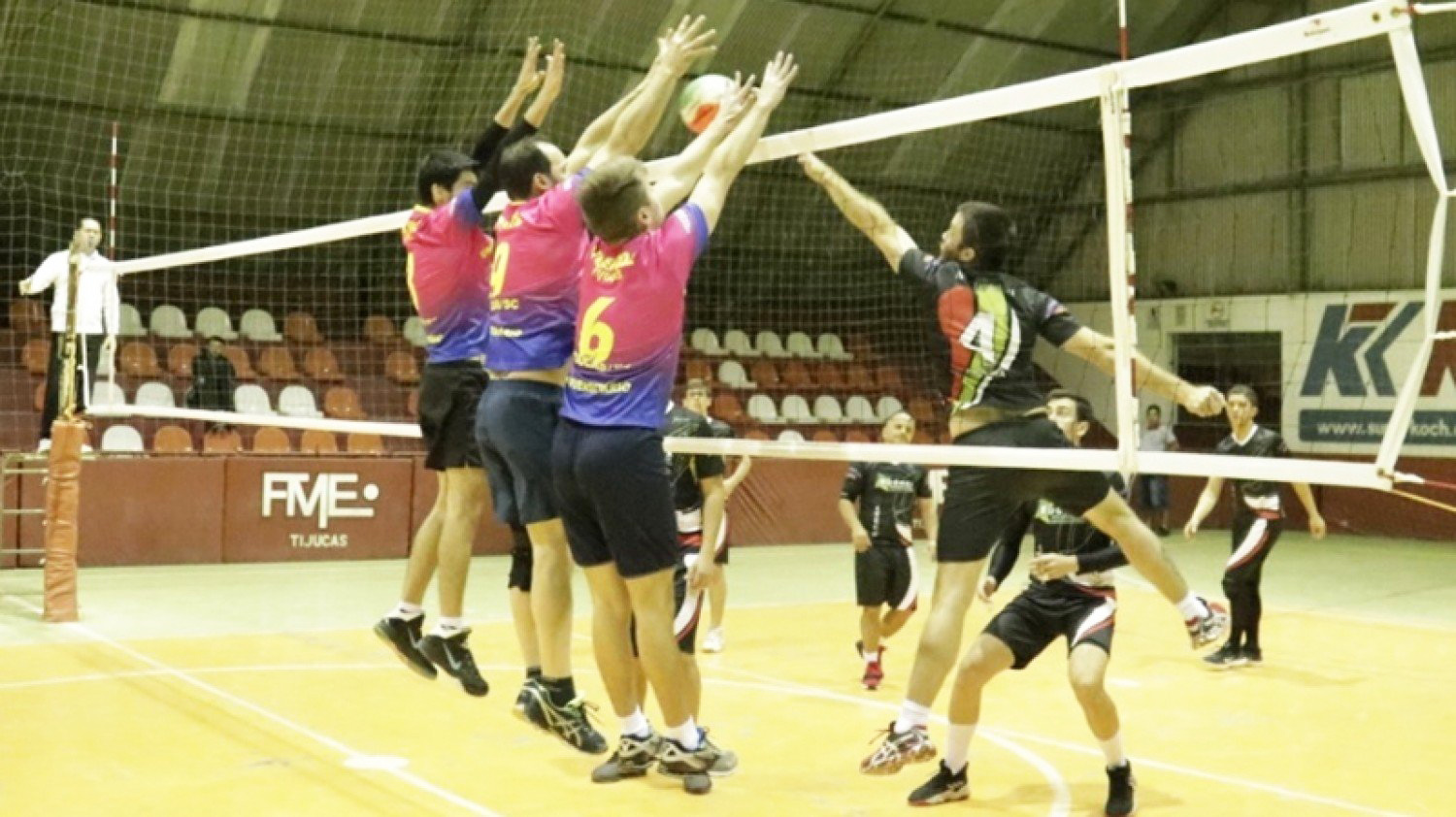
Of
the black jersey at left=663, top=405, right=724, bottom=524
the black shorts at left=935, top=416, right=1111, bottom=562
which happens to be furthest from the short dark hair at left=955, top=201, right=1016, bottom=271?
the black jersey at left=663, top=405, right=724, bottom=524

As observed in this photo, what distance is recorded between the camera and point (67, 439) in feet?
34.5

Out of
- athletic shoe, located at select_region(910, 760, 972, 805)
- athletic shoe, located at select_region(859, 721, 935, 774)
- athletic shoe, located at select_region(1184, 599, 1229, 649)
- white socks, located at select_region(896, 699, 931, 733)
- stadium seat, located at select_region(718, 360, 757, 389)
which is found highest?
stadium seat, located at select_region(718, 360, 757, 389)

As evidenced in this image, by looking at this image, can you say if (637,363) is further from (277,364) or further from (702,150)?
(277,364)

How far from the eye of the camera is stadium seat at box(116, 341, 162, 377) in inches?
631

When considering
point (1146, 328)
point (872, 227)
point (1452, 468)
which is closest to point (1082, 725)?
point (872, 227)

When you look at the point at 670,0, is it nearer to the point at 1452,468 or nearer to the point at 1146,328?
the point at 1146,328

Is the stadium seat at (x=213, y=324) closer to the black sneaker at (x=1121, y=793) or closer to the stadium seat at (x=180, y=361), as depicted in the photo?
the stadium seat at (x=180, y=361)

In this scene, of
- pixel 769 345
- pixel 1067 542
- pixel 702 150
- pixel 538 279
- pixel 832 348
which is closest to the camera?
pixel 702 150

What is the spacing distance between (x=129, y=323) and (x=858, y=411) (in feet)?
27.7

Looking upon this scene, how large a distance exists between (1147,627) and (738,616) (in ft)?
9.84

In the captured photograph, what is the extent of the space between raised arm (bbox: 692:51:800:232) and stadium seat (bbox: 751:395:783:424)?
521 inches

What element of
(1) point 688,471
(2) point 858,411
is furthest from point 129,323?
(1) point 688,471

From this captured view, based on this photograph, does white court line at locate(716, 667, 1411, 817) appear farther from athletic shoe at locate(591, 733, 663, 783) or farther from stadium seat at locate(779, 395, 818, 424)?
stadium seat at locate(779, 395, 818, 424)

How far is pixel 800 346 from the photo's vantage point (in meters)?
20.2
